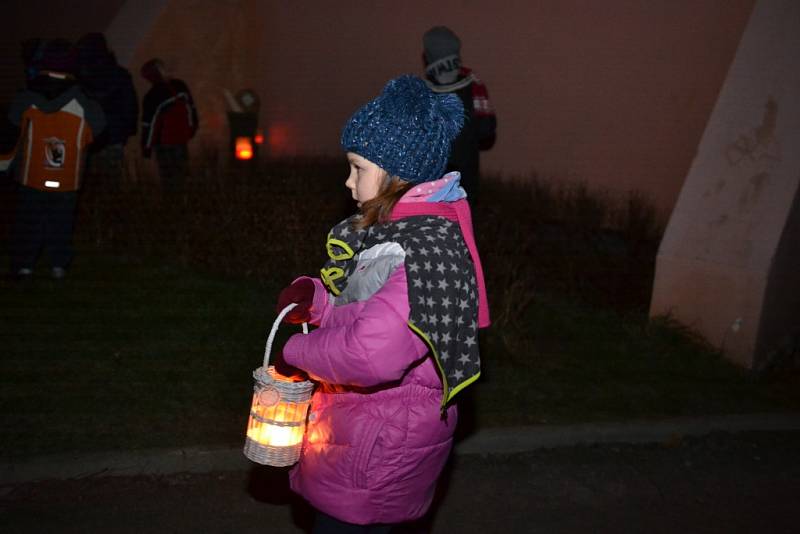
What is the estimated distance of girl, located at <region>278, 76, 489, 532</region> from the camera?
252 cm

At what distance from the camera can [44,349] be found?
6.02 metres

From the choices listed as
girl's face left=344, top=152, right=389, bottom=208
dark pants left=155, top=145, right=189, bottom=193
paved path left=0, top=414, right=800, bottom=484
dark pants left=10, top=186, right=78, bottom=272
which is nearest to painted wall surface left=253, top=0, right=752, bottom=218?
dark pants left=155, top=145, right=189, bottom=193

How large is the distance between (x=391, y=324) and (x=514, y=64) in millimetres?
8216

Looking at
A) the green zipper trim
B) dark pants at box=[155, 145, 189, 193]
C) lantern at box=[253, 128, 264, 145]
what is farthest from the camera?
lantern at box=[253, 128, 264, 145]

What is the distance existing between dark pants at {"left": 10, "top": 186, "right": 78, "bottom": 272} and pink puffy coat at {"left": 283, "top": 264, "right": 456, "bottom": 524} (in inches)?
204

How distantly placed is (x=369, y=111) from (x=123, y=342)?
4.01 metres

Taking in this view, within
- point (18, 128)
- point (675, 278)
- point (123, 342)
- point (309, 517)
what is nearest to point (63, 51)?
point (18, 128)

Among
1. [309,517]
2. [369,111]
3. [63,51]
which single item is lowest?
[309,517]

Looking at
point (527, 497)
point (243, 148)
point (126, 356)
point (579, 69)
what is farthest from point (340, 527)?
point (243, 148)

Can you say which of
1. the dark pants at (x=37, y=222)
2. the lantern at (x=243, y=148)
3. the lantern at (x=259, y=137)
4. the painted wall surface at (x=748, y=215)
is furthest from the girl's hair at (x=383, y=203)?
the lantern at (x=259, y=137)

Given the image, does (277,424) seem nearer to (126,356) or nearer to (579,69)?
(126,356)

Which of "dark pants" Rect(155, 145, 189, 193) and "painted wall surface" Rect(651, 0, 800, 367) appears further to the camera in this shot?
"dark pants" Rect(155, 145, 189, 193)

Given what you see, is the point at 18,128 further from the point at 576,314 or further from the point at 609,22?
the point at 609,22

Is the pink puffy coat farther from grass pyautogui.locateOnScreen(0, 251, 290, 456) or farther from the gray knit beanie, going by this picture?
the gray knit beanie
